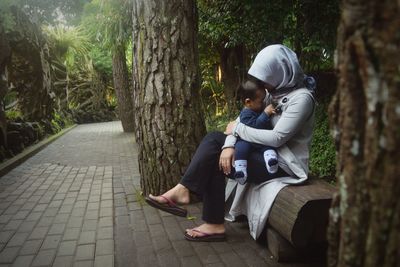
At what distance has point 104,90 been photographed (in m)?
22.5

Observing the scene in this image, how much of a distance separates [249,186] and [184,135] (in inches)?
46.4

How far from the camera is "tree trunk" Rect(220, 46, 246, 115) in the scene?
945 centimetres

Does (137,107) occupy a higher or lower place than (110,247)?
higher

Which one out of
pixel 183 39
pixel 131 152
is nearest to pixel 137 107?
pixel 183 39

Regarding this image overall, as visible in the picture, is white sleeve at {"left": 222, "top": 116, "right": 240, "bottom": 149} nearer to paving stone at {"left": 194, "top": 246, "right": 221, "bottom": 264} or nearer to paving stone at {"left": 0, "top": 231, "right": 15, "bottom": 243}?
paving stone at {"left": 194, "top": 246, "right": 221, "bottom": 264}

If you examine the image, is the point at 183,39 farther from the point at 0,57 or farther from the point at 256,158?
the point at 0,57

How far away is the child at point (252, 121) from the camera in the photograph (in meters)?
2.82

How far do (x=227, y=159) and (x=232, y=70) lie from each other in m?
7.09

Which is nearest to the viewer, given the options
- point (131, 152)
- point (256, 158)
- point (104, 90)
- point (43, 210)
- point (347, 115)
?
point (347, 115)

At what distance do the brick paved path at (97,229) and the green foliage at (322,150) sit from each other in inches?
78.2

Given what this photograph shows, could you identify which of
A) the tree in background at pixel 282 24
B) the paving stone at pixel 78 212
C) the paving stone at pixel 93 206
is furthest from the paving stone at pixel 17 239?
the tree in background at pixel 282 24

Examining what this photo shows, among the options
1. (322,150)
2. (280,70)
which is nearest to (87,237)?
(280,70)

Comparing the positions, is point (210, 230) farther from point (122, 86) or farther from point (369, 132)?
point (122, 86)

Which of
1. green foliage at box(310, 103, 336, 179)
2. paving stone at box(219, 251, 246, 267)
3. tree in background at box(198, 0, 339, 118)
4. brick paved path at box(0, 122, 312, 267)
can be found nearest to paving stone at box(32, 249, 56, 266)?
brick paved path at box(0, 122, 312, 267)
